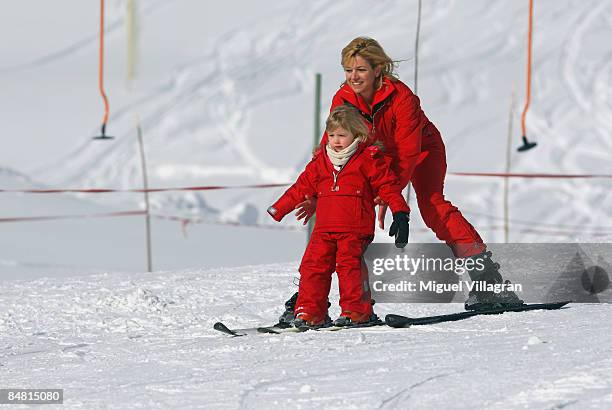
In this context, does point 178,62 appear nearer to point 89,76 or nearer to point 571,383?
point 89,76

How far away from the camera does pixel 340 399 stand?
3.58 m

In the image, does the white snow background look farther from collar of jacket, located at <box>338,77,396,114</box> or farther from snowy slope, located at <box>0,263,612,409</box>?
collar of jacket, located at <box>338,77,396,114</box>

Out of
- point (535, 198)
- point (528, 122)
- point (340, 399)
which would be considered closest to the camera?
point (340, 399)

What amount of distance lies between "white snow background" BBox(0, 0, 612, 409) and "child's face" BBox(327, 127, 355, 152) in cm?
78

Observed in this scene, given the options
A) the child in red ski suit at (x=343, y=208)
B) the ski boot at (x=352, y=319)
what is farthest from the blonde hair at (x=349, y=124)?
the ski boot at (x=352, y=319)

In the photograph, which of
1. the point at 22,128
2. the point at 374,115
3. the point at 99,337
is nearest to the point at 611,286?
the point at 374,115

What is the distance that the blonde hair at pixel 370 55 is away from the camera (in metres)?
5.07

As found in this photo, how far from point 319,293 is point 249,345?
1.50ft

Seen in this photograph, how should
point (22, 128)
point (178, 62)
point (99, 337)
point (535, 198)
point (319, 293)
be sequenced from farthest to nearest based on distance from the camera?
1. point (178, 62)
2. point (22, 128)
3. point (535, 198)
4. point (99, 337)
5. point (319, 293)

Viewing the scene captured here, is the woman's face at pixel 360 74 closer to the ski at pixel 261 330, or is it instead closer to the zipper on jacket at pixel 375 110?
the zipper on jacket at pixel 375 110

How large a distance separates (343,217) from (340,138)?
1.07 ft

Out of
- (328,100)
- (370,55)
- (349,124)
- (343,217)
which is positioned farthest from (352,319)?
(328,100)

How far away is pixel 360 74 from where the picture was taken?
16.7ft

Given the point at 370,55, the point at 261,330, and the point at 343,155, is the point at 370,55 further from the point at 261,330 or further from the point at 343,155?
the point at 261,330
